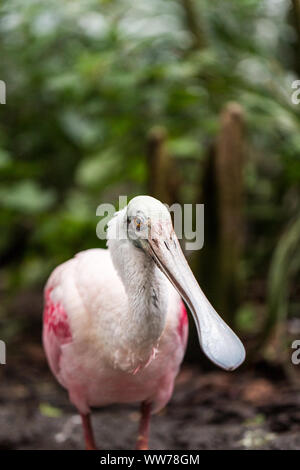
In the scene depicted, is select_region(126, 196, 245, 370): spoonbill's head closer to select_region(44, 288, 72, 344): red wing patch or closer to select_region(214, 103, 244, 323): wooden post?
select_region(44, 288, 72, 344): red wing patch

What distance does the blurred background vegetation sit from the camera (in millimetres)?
3768

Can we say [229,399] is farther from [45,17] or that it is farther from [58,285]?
[45,17]

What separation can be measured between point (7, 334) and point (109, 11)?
2508mm

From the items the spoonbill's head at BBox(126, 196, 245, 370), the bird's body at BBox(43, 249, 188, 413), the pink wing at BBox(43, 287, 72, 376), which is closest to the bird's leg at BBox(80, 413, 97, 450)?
the bird's body at BBox(43, 249, 188, 413)

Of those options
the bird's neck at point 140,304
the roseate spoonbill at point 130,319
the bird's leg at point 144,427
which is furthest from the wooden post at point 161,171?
the bird's neck at point 140,304

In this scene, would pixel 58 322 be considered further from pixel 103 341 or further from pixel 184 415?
pixel 184 415

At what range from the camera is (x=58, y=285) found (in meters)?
2.59

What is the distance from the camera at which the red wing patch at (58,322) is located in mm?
2361

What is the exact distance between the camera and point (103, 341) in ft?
7.12

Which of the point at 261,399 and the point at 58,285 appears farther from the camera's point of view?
the point at 261,399

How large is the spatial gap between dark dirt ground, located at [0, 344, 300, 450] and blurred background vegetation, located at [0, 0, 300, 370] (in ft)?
0.96

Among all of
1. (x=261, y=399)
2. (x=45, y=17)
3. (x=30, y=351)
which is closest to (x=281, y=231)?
(x=261, y=399)

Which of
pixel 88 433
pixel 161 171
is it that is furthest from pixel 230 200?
pixel 88 433

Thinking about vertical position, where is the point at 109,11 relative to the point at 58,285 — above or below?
above
